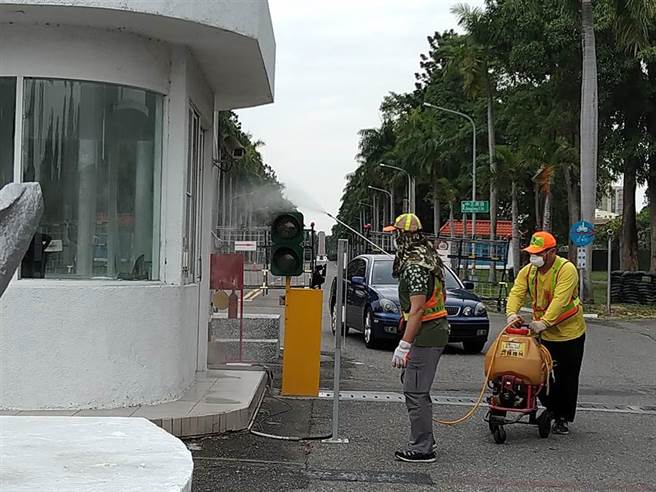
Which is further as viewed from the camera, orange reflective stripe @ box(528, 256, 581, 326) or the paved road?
orange reflective stripe @ box(528, 256, 581, 326)

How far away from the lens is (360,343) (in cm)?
1681

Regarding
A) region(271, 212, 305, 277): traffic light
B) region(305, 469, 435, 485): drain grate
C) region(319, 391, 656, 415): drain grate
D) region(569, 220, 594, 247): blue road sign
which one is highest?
region(569, 220, 594, 247): blue road sign

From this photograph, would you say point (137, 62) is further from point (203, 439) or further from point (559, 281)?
point (559, 281)

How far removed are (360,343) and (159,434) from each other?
490 inches

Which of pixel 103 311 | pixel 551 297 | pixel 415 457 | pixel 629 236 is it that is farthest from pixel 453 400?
pixel 629 236

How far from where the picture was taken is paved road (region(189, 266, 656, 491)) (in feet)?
21.9

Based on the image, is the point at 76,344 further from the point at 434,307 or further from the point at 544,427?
the point at 544,427

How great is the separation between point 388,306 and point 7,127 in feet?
28.0

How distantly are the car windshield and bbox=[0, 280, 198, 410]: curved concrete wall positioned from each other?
27.9ft

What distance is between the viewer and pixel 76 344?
7750 mm

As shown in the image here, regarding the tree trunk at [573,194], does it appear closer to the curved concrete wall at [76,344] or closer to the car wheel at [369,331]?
the car wheel at [369,331]

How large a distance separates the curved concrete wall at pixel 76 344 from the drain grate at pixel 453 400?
2.93 meters

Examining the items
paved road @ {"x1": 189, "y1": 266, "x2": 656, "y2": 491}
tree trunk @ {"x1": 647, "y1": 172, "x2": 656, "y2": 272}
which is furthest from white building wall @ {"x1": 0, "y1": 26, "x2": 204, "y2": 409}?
tree trunk @ {"x1": 647, "y1": 172, "x2": 656, "y2": 272}

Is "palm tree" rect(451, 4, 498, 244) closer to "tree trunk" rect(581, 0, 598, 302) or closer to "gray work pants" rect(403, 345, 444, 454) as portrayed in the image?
"tree trunk" rect(581, 0, 598, 302)
